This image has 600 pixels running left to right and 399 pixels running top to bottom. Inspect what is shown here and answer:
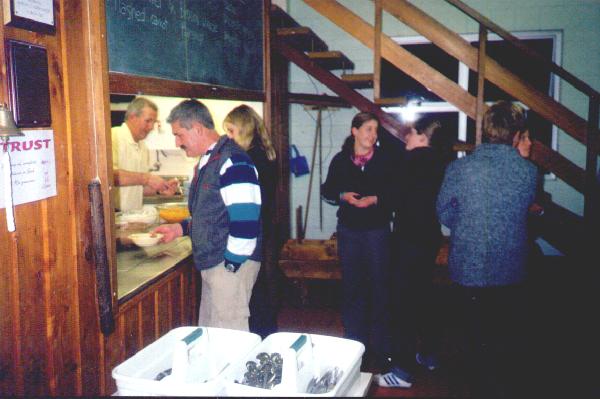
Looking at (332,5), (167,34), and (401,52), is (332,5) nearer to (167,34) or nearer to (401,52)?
(401,52)

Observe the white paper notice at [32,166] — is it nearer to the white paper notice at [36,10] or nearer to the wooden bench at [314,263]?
the white paper notice at [36,10]

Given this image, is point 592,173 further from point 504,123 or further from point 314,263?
point 314,263

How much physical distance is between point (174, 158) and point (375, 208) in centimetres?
246

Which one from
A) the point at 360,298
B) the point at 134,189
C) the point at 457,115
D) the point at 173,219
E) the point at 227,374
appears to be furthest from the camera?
the point at 457,115

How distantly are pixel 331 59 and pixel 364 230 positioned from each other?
92.1 inches

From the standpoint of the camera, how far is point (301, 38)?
5004 millimetres

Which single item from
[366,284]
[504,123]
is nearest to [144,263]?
[366,284]

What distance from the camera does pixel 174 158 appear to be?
528 cm

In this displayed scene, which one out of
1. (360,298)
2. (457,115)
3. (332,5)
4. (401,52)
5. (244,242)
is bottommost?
(360,298)

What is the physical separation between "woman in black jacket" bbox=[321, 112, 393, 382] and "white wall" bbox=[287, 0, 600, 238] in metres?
2.54

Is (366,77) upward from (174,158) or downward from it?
upward

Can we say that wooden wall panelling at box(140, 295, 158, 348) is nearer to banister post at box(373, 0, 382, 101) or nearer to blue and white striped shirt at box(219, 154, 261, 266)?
blue and white striped shirt at box(219, 154, 261, 266)

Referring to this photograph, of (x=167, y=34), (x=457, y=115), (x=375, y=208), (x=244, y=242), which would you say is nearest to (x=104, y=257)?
(x=244, y=242)

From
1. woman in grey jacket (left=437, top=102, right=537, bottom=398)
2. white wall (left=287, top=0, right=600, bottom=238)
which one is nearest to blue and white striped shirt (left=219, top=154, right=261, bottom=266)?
woman in grey jacket (left=437, top=102, right=537, bottom=398)
